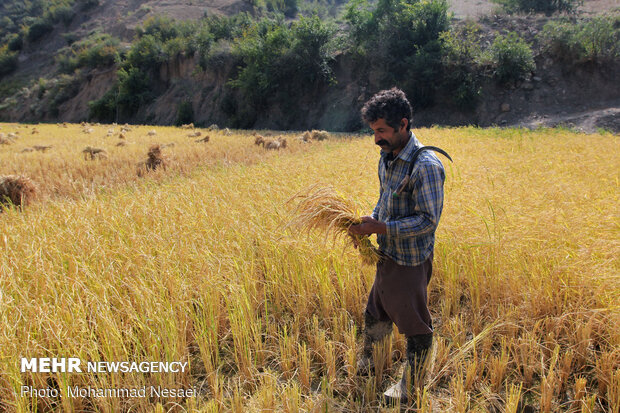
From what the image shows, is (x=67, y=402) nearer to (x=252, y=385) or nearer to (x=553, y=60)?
(x=252, y=385)

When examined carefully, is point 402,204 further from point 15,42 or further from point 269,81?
point 15,42

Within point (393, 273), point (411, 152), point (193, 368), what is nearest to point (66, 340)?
point (193, 368)

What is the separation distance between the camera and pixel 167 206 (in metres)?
3.88

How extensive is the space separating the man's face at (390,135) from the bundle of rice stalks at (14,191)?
5177 mm

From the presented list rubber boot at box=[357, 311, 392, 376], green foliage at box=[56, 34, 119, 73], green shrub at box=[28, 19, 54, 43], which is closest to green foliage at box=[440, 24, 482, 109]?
rubber boot at box=[357, 311, 392, 376]

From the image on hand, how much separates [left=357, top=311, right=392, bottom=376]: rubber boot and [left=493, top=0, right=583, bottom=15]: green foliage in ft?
82.2

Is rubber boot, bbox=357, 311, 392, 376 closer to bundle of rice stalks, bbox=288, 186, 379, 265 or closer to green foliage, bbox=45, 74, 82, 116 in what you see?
bundle of rice stalks, bbox=288, 186, 379, 265

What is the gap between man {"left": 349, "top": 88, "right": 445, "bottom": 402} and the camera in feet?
5.06

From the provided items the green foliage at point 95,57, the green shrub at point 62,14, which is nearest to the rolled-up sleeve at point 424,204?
the green foliage at point 95,57

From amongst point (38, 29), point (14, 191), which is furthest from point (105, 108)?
point (14, 191)

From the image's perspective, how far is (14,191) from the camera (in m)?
4.78

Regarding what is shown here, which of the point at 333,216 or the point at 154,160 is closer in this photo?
the point at 333,216

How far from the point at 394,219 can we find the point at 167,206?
2946 millimetres

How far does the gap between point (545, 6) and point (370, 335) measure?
2605cm
